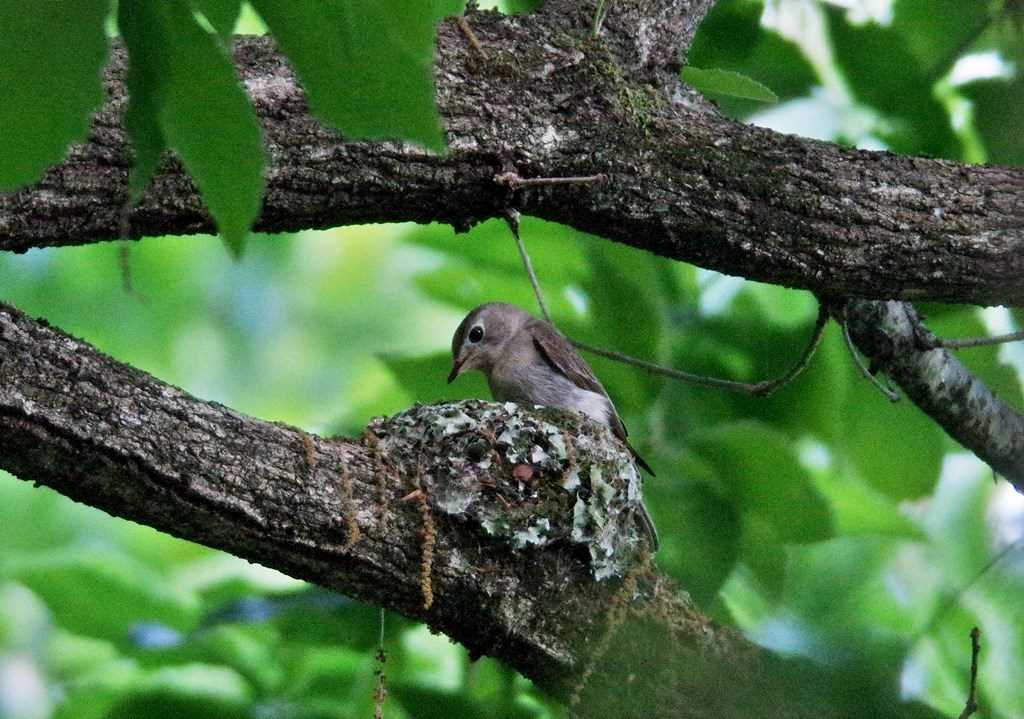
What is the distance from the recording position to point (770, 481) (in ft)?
14.4

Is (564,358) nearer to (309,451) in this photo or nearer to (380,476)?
(380,476)

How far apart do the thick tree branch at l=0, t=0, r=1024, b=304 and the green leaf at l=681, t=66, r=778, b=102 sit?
13 cm

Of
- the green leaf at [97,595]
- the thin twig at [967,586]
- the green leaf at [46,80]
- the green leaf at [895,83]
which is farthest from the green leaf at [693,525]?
the green leaf at [46,80]

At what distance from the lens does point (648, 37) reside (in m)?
3.88

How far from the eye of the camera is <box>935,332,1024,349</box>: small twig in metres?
4.03

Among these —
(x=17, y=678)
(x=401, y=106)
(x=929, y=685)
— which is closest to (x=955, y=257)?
(x=929, y=685)

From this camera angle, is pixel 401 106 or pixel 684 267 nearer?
pixel 401 106

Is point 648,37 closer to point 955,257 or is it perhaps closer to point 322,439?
point 955,257

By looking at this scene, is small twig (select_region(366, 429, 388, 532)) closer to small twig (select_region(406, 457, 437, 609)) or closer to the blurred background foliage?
small twig (select_region(406, 457, 437, 609))

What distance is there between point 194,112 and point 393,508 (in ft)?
6.56

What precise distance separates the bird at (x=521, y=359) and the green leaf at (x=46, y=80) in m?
3.81

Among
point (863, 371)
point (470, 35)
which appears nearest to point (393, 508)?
point (470, 35)

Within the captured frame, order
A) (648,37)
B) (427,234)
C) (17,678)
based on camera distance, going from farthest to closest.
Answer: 1. (17,678)
2. (427,234)
3. (648,37)

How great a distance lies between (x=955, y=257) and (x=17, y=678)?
7840 mm
